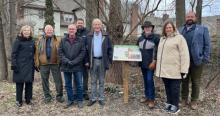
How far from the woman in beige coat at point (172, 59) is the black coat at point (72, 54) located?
1.77m

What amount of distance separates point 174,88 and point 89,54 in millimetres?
2093

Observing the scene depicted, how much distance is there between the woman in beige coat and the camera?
7.93m

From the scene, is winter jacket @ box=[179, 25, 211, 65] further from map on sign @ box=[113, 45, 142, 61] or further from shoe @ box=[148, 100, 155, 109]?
shoe @ box=[148, 100, 155, 109]

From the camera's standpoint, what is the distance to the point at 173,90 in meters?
8.20

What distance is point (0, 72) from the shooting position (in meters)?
15.2

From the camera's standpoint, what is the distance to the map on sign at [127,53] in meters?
8.57

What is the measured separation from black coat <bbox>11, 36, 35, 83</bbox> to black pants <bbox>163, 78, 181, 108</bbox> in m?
3.25

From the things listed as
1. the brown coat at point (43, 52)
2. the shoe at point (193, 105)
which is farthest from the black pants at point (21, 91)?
the shoe at point (193, 105)

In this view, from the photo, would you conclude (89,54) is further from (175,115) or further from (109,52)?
(175,115)

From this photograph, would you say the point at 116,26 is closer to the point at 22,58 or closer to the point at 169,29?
the point at 169,29

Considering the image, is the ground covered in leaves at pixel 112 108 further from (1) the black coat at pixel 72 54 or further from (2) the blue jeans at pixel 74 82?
(1) the black coat at pixel 72 54

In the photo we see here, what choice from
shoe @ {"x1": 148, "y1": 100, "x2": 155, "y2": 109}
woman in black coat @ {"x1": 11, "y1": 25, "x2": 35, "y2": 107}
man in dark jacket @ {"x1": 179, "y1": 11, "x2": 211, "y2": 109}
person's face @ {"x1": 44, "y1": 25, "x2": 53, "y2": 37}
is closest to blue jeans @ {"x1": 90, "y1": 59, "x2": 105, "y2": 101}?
shoe @ {"x1": 148, "y1": 100, "x2": 155, "y2": 109}

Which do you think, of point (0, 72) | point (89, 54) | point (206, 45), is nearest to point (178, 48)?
point (206, 45)

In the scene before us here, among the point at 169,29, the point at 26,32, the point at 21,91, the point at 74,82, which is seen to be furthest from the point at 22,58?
the point at 169,29
